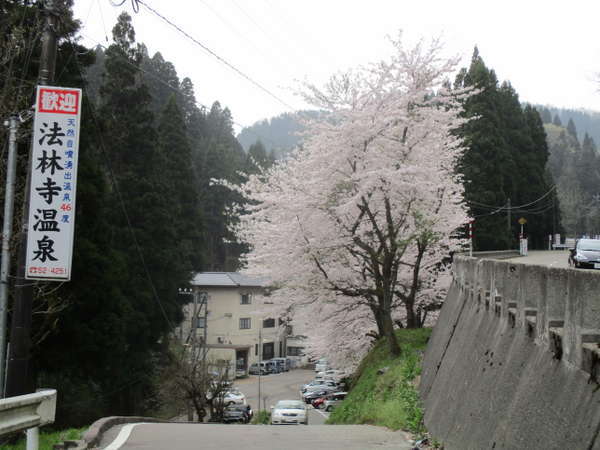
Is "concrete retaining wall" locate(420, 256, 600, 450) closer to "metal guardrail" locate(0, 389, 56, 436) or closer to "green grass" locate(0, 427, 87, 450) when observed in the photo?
"metal guardrail" locate(0, 389, 56, 436)

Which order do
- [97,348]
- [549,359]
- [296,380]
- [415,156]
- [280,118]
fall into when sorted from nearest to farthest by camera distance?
[549,359] < [415,156] < [97,348] < [296,380] < [280,118]

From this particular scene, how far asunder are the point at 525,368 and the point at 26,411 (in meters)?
4.21

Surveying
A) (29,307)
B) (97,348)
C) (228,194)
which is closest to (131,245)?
(97,348)

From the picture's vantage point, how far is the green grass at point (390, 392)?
1057 centimetres

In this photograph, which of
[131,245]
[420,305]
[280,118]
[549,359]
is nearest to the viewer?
[549,359]

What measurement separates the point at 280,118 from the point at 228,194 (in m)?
95.6

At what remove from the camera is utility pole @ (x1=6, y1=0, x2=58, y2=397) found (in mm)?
6898

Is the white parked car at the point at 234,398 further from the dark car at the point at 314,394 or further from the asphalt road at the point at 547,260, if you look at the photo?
the asphalt road at the point at 547,260

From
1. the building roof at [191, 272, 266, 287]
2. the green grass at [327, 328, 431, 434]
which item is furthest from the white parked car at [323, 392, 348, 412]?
the building roof at [191, 272, 266, 287]

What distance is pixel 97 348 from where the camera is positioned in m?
17.0

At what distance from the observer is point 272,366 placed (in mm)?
53969

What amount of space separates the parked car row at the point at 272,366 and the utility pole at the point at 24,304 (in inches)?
1785

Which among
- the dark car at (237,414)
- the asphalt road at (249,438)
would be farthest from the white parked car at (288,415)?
the asphalt road at (249,438)

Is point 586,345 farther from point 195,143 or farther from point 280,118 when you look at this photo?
point 280,118
